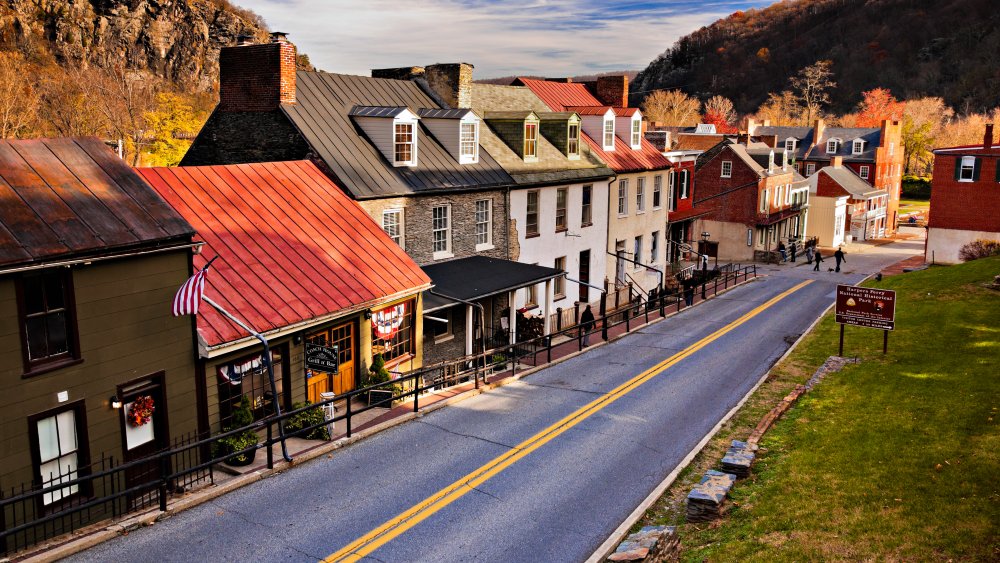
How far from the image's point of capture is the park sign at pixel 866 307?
874 inches

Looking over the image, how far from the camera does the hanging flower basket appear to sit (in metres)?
13.5

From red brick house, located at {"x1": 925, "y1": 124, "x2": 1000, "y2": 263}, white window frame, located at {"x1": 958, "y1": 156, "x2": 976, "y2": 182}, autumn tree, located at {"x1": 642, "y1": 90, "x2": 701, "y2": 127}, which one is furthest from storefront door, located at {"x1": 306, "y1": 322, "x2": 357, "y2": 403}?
autumn tree, located at {"x1": 642, "y1": 90, "x2": 701, "y2": 127}

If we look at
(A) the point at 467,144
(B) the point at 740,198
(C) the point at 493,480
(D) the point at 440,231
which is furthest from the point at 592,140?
(B) the point at 740,198

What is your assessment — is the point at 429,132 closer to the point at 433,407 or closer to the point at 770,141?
the point at 433,407

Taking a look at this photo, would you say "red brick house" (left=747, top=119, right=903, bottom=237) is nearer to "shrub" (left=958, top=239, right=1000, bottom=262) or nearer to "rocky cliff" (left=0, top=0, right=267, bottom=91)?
"shrub" (left=958, top=239, right=1000, bottom=262)

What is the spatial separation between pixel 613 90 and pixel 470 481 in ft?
117

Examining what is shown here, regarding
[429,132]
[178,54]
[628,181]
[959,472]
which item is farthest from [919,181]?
[178,54]

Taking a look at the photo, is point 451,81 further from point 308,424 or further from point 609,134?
point 308,424

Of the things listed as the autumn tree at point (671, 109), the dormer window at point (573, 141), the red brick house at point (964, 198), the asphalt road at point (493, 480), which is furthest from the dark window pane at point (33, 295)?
the autumn tree at point (671, 109)

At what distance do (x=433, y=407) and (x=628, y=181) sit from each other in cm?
2265

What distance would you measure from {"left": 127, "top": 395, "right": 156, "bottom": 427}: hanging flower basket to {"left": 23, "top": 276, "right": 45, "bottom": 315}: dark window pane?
2.40m

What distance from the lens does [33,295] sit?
39.5ft

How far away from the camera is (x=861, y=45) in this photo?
19388cm

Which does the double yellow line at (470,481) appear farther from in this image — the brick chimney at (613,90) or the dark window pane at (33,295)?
the brick chimney at (613,90)
